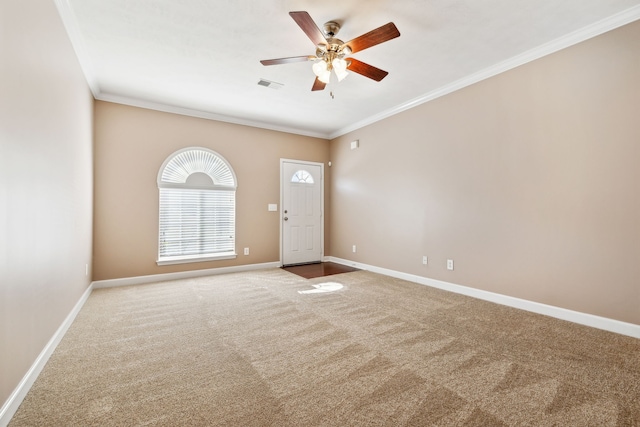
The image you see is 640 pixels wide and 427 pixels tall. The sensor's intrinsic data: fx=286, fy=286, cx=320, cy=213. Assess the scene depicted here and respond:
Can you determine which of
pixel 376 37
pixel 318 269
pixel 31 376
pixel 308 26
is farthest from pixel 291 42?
pixel 318 269

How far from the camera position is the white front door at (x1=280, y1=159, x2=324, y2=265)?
228 inches

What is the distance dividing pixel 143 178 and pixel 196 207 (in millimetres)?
899

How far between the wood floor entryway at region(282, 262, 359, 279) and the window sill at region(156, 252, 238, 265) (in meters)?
1.08

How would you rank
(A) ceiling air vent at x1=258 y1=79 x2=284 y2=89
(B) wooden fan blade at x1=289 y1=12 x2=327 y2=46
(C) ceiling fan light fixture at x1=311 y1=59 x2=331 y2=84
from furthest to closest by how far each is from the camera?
(A) ceiling air vent at x1=258 y1=79 x2=284 y2=89
(C) ceiling fan light fixture at x1=311 y1=59 x2=331 y2=84
(B) wooden fan blade at x1=289 y1=12 x2=327 y2=46

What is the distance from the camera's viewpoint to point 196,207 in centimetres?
493

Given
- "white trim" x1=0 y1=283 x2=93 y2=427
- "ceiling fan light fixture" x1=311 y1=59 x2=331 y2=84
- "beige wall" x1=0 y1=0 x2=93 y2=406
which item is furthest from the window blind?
"ceiling fan light fixture" x1=311 y1=59 x2=331 y2=84

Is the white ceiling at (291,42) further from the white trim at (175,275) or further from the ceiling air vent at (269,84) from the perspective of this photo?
the white trim at (175,275)

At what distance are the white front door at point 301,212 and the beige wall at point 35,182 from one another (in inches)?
131

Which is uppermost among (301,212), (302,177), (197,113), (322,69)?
(197,113)

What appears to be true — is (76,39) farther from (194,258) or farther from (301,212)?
(301,212)

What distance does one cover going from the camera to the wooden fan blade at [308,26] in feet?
6.97

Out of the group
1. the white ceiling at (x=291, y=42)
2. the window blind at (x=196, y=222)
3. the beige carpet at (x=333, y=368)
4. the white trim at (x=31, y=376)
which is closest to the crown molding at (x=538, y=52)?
the white ceiling at (x=291, y=42)

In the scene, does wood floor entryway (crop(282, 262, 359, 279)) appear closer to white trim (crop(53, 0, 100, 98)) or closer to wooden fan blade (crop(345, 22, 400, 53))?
wooden fan blade (crop(345, 22, 400, 53))

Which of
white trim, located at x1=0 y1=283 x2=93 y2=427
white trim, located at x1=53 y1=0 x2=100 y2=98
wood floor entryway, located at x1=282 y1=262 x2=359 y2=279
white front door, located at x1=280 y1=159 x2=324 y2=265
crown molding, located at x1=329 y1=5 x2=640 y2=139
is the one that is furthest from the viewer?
white front door, located at x1=280 y1=159 x2=324 y2=265
